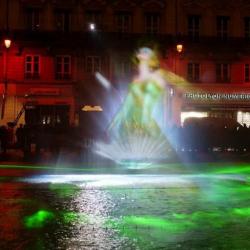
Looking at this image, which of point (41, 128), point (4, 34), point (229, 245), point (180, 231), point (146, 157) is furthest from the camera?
point (4, 34)

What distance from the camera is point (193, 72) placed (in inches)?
1580

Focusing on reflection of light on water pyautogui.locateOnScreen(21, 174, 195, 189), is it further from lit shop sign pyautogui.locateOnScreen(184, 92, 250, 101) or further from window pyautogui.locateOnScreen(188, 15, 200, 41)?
window pyautogui.locateOnScreen(188, 15, 200, 41)

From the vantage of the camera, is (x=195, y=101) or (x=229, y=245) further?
(x=195, y=101)

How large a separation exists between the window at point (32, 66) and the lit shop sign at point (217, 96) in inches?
421

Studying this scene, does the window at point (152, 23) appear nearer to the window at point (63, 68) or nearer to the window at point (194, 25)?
the window at point (194, 25)

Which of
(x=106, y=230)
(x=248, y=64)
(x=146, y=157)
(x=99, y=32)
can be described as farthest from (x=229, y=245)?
(x=248, y=64)

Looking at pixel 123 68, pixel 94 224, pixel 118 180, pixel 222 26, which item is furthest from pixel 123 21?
pixel 94 224

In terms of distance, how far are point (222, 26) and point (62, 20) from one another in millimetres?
11654

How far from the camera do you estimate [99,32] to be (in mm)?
37906

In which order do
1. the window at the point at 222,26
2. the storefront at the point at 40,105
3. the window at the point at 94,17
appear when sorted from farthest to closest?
the window at the point at 222,26 < the window at the point at 94,17 < the storefront at the point at 40,105

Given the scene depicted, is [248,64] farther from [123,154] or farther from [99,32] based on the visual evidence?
[123,154]

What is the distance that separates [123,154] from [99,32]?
13.7 metres

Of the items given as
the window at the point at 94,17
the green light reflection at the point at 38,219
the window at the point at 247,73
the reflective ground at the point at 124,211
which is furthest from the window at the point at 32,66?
the green light reflection at the point at 38,219

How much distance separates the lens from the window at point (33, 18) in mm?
38000
